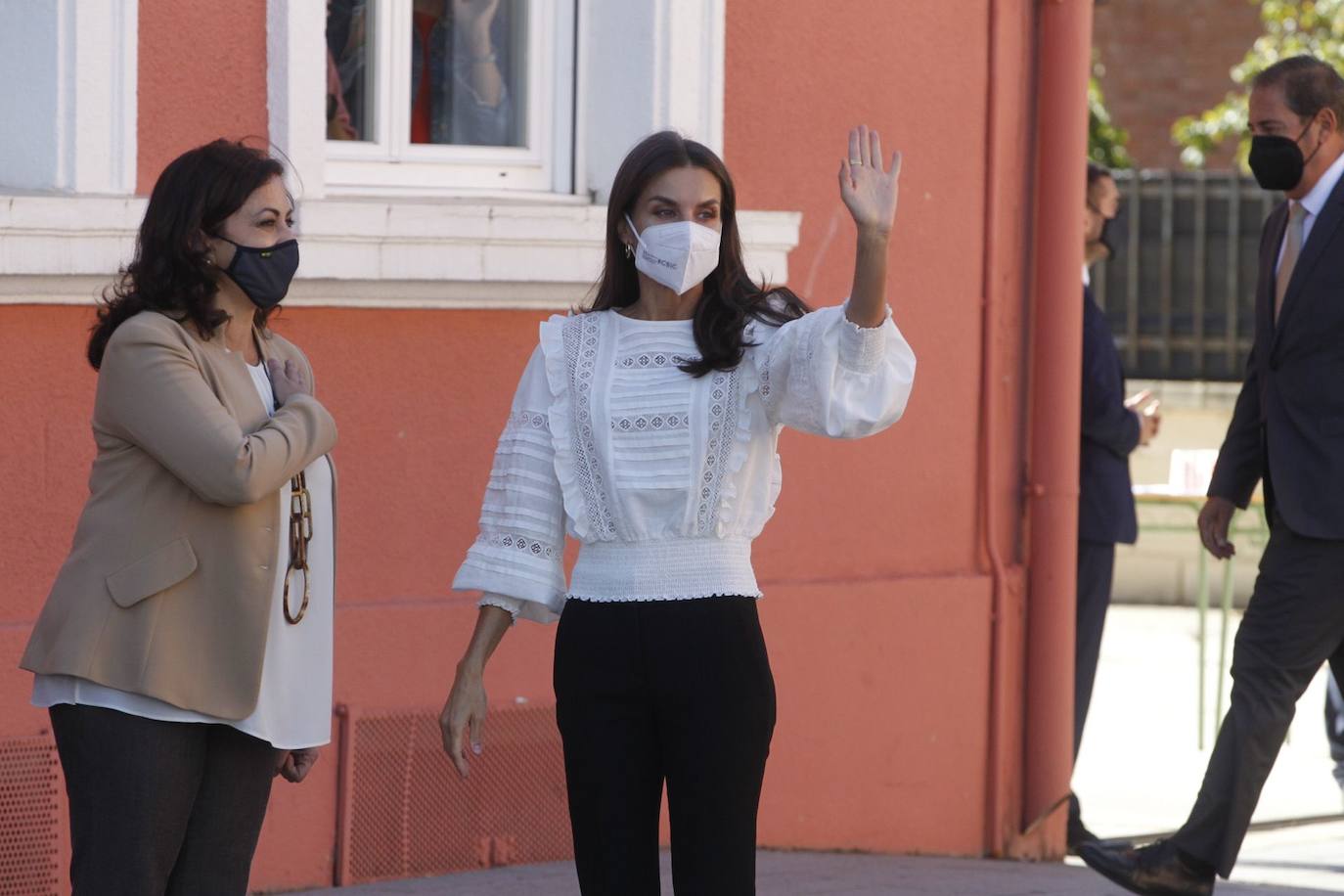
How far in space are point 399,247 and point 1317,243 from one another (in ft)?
7.33

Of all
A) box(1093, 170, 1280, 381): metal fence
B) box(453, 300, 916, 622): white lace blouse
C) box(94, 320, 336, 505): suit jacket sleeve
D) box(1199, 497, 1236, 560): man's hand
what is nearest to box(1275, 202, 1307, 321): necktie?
box(1199, 497, 1236, 560): man's hand

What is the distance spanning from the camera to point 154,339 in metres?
3.52

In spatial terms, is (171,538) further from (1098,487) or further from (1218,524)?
(1098,487)

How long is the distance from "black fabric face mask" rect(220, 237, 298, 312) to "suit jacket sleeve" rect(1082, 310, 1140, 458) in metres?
3.73

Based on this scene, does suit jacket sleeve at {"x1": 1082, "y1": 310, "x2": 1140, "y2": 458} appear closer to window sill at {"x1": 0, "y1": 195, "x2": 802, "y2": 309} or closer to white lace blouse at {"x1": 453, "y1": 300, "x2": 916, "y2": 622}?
window sill at {"x1": 0, "y1": 195, "x2": 802, "y2": 309}

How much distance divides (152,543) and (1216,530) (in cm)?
305

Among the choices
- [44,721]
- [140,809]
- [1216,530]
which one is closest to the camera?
[140,809]

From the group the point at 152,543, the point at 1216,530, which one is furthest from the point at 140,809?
the point at 1216,530

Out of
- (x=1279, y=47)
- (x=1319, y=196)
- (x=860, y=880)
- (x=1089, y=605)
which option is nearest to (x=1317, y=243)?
(x=1319, y=196)

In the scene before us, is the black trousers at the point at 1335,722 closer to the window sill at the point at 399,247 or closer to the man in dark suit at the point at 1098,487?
the man in dark suit at the point at 1098,487

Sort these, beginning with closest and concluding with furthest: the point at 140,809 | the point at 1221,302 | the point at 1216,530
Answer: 1. the point at 140,809
2. the point at 1216,530
3. the point at 1221,302

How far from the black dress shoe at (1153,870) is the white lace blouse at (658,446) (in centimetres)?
203

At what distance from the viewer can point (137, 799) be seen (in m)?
3.48

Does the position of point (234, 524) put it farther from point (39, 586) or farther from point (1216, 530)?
point (1216, 530)
